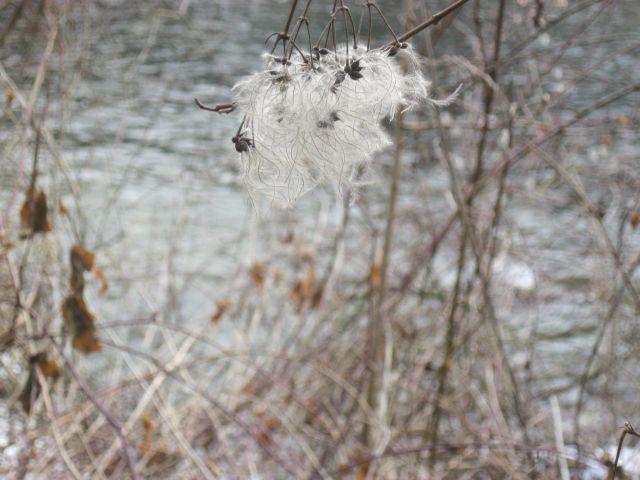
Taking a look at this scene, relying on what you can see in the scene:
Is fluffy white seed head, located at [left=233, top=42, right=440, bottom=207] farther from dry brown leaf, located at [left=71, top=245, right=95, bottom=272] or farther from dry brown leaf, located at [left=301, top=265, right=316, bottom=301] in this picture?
dry brown leaf, located at [left=301, top=265, right=316, bottom=301]

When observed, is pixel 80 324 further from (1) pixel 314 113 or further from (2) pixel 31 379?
(1) pixel 314 113

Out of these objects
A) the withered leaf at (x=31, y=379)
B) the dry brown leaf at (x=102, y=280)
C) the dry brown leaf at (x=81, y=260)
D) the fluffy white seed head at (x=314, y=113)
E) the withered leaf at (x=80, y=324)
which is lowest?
the withered leaf at (x=31, y=379)

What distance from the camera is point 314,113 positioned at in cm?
98

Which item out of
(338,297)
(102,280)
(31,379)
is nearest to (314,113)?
(31,379)

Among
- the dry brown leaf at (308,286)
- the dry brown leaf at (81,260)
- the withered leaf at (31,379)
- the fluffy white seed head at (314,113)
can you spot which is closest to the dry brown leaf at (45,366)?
the withered leaf at (31,379)

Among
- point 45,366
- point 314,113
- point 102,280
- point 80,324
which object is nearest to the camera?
point 314,113

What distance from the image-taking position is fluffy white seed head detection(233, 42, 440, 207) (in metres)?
0.97

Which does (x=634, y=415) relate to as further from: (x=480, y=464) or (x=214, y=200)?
(x=214, y=200)

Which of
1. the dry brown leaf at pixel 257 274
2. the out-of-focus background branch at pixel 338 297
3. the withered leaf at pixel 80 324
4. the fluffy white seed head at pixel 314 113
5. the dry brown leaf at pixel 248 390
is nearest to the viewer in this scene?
the fluffy white seed head at pixel 314 113

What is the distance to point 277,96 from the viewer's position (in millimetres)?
975

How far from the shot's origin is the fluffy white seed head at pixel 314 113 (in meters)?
0.97

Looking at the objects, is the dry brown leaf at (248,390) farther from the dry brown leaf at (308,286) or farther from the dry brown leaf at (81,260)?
the dry brown leaf at (81,260)

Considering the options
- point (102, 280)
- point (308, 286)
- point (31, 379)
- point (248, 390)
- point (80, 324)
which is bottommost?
point (248, 390)

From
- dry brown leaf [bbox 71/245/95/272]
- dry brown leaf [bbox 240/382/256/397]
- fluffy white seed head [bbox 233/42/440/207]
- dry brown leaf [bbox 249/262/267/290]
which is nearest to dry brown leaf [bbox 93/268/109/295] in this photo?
dry brown leaf [bbox 71/245/95/272]
